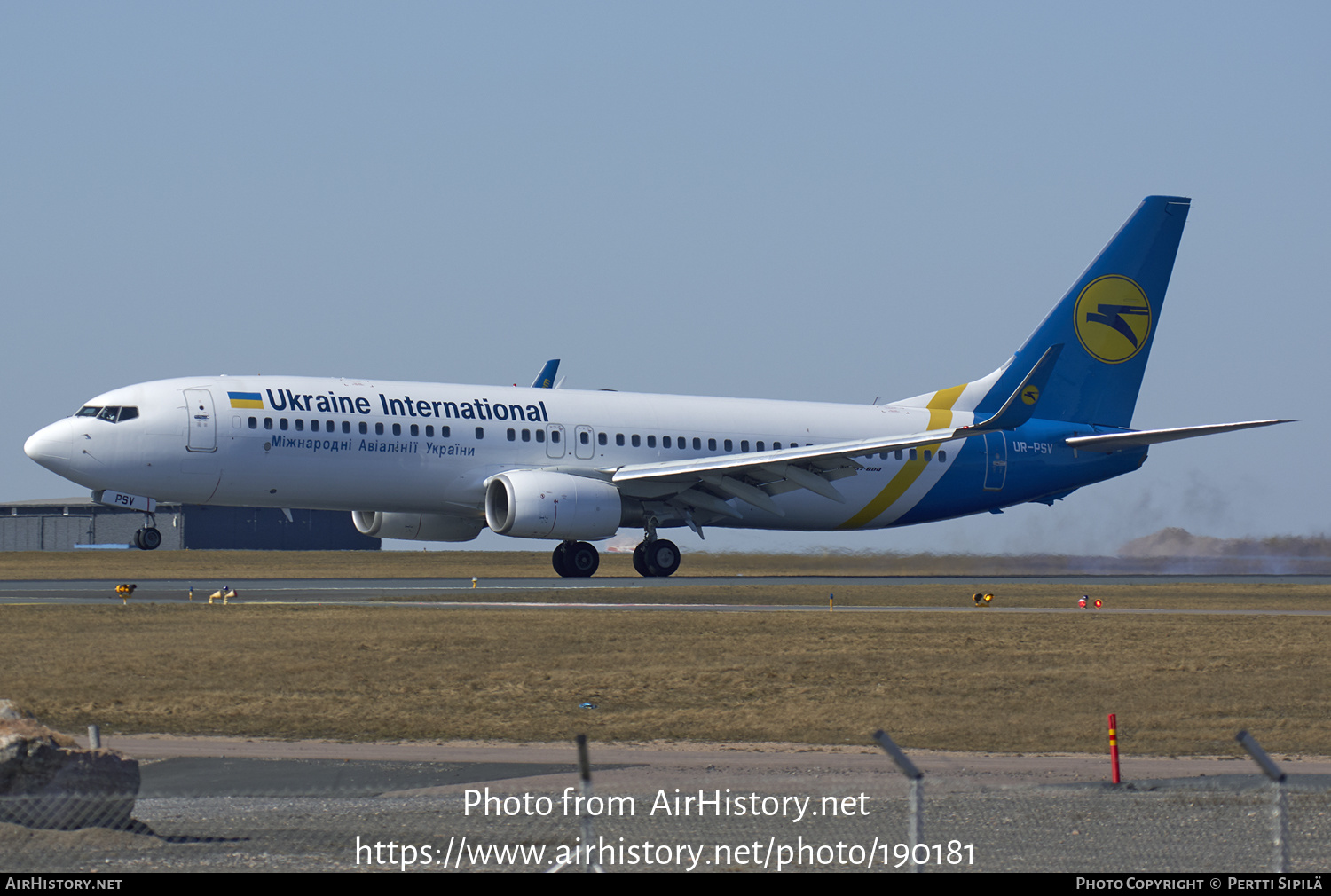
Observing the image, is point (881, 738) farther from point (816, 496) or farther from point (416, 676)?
point (816, 496)

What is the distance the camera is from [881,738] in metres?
7.88

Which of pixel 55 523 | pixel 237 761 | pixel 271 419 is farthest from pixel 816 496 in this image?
pixel 55 523

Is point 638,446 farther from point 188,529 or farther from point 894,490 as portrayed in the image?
point 188,529

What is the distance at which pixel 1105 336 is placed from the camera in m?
48.2

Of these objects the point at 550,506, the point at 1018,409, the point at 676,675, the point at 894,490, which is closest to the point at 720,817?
the point at 676,675

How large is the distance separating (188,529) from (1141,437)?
55.1 m

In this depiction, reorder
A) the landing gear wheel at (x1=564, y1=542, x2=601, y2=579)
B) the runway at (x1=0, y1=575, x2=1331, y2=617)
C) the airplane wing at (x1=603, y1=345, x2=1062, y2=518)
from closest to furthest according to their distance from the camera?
1. the runway at (x1=0, y1=575, x2=1331, y2=617)
2. the airplane wing at (x1=603, y1=345, x2=1062, y2=518)
3. the landing gear wheel at (x1=564, y1=542, x2=601, y2=579)

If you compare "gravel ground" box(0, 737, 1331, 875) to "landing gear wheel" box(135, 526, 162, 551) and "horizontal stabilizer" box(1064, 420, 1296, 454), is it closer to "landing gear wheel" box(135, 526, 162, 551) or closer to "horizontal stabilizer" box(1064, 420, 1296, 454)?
"landing gear wheel" box(135, 526, 162, 551)

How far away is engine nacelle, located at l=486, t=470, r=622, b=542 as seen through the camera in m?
36.8

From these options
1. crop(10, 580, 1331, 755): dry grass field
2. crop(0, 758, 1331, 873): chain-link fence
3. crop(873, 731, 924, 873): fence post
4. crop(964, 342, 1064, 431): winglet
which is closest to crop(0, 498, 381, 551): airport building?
crop(964, 342, 1064, 431): winglet

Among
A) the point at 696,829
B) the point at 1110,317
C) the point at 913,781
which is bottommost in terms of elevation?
the point at 696,829

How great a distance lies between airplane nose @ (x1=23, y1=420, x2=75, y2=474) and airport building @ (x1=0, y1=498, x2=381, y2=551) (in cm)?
4434

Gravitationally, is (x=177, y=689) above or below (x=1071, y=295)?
below

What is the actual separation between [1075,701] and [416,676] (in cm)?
857
